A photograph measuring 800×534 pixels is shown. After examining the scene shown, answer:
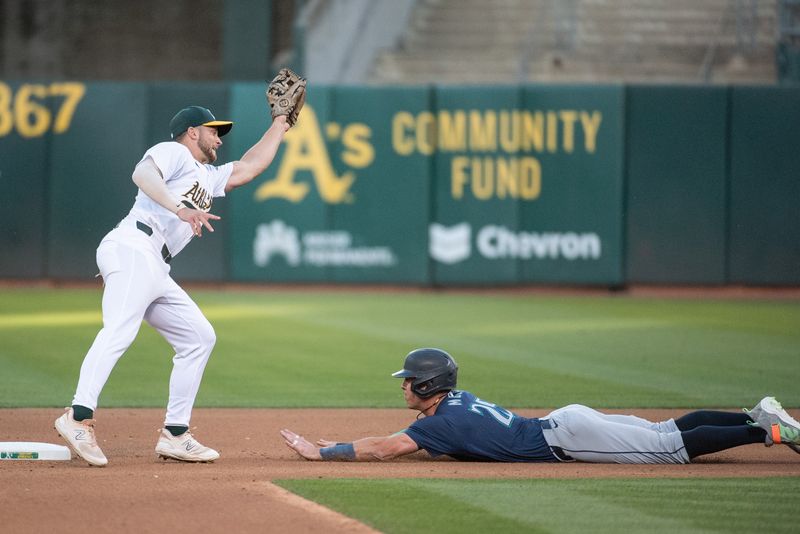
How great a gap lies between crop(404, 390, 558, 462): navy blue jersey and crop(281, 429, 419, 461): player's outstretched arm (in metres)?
0.07

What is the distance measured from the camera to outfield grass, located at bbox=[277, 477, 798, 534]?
5504mm

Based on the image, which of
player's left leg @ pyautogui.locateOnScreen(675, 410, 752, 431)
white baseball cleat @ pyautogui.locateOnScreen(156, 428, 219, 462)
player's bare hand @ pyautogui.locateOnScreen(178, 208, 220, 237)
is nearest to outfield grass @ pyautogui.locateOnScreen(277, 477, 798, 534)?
player's left leg @ pyautogui.locateOnScreen(675, 410, 752, 431)

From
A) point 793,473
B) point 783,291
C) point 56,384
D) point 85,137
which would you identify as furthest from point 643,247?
point 793,473

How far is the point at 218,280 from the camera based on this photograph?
2008 centimetres

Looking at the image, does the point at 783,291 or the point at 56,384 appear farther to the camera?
the point at 783,291

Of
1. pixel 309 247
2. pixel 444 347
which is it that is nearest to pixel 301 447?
pixel 444 347

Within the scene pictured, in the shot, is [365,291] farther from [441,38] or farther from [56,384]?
[56,384]

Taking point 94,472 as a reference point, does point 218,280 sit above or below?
below

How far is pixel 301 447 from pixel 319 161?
13184 mm

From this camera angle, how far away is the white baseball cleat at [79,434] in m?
6.68

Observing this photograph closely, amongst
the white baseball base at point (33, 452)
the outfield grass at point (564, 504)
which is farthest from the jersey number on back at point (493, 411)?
the white baseball base at point (33, 452)

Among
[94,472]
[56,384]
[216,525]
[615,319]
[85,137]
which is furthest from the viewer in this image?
[85,137]

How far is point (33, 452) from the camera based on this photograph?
713cm

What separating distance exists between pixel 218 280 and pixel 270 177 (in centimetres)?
180
